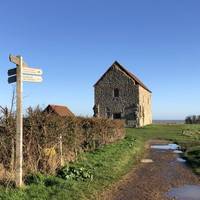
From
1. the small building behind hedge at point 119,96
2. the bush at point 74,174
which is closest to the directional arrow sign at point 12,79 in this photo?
the bush at point 74,174

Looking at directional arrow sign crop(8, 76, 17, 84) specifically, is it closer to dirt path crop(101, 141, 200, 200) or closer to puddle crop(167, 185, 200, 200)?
dirt path crop(101, 141, 200, 200)

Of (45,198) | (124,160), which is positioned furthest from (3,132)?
A: (124,160)

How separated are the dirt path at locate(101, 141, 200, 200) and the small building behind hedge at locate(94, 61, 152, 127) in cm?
3570

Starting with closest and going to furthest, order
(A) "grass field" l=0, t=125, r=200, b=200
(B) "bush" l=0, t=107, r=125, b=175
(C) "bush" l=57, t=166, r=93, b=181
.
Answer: (A) "grass field" l=0, t=125, r=200, b=200 → (B) "bush" l=0, t=107, r=125, b=175 → (C) "bush" l=57, t=166, r=93, b=181

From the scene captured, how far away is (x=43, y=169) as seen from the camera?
1319cm

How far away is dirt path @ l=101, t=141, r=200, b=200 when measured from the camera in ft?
37.6

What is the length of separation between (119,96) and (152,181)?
1681 inches

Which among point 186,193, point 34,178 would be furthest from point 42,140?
→ point 186,193

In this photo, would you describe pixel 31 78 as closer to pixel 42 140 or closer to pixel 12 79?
pixel 12 79

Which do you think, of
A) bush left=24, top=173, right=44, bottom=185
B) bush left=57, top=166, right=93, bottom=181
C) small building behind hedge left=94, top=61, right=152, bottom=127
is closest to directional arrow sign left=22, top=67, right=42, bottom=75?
bush left=24, top=173, right=44, bottom=185

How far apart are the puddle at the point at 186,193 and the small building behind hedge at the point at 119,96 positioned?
42.3 metres

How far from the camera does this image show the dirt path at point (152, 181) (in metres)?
11.5

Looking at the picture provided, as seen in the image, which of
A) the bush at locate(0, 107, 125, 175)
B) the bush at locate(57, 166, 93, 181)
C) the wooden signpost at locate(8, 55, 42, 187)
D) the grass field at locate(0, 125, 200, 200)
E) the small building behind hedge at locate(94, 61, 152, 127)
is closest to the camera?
the grass field at locate(0, 125, 200, 200)

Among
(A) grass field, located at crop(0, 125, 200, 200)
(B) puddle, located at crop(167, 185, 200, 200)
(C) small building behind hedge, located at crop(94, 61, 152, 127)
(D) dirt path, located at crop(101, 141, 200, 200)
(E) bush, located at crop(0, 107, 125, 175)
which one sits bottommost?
(B) puddle, located at crop(167, 185, 200, 200)
